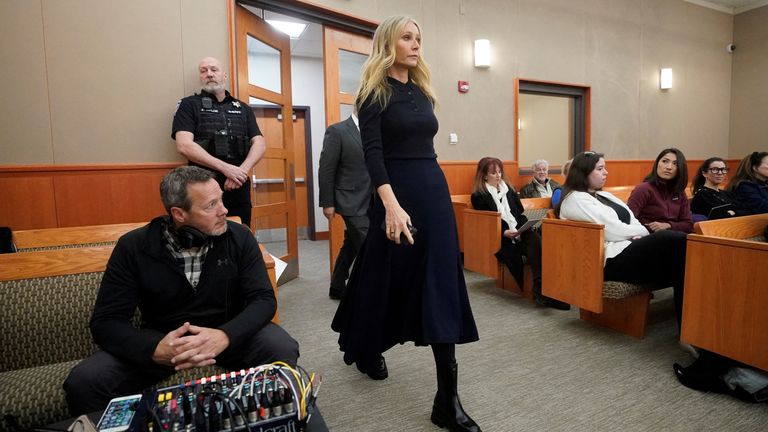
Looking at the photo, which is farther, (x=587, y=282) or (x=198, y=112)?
(x=198, y=112)

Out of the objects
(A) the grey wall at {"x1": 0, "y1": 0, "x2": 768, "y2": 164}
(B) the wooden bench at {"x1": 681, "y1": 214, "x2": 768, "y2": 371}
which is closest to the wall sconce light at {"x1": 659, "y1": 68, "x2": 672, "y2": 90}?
(A) the grey wall at {"x1": 0, "y1": 0, "x2": 768, "y2": 164}

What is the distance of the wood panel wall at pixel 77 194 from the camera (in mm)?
2850

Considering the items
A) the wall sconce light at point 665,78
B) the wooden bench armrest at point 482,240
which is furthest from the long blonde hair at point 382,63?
the wall sconce light at point 665,78

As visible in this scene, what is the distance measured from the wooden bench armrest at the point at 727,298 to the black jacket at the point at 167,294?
1.80 m

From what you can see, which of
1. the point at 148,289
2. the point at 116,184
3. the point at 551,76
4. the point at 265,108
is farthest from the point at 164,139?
the point at 551,76

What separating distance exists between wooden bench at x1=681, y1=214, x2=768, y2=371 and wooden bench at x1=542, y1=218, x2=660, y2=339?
15.7 inches

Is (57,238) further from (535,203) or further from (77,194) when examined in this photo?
(535,203)

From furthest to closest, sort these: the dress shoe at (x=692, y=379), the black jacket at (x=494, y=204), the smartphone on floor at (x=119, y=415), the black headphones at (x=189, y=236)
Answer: the black jacket at (x=494, y=204)
the dress shoe at (x=692, y=379)
the black headphones at (x=189, y=236)
the smartphone on floor at (x=119, y=415)

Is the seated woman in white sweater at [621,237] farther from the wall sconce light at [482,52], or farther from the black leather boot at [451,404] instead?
the wall sconce light at [482,52]

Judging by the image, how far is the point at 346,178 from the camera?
3051 millimetres

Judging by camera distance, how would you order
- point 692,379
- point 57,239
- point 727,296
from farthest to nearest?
1. point 57,239
2. point 692,379
3. point 727,296

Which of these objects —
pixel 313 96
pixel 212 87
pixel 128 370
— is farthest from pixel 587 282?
pixel 313 96

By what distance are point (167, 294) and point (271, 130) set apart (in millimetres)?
2516

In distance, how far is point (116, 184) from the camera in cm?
309
